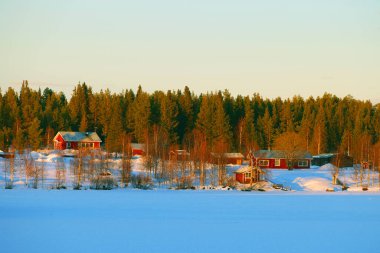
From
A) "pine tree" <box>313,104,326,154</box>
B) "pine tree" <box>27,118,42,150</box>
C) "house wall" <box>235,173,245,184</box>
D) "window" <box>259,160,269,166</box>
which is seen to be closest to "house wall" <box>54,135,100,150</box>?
"pine tree" <box>27,118,42,150</box>

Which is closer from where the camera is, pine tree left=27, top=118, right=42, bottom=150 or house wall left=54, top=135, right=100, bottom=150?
pine tree left=27, top=118, right=42, bottom=150

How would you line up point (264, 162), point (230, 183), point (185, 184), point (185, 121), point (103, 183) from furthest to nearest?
point (185, 121), point (264, 162), point (230, 183), point (185, 184), point (103, 183)

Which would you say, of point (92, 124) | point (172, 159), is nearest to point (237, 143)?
point (92, 124)

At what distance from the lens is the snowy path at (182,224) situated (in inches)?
840

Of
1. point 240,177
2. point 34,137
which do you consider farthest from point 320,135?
point 34,137

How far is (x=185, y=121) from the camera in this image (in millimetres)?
89312

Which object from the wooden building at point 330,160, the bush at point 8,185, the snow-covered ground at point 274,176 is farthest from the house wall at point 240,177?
the bush at point 8,185

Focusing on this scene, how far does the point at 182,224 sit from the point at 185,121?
203 feet

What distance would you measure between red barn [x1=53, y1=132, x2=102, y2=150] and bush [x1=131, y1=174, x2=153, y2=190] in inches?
1041

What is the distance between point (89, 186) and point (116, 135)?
96.1 ft

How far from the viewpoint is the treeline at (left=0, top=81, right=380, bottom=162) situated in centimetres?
8231

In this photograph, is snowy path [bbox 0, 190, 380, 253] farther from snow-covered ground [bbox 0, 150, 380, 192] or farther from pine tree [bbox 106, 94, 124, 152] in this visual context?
pine tree [bbox 106, 94, 124, 152]

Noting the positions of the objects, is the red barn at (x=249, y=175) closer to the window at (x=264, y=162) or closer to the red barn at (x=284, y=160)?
the red barn at (x=284, y=160)

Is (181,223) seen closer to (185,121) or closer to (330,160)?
(330,160)
